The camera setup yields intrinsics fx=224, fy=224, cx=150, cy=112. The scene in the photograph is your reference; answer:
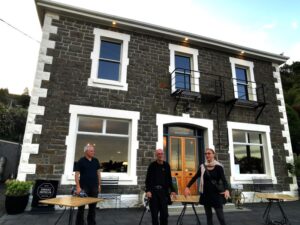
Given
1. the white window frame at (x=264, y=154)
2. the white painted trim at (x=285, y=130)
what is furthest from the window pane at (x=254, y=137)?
the white painted trim at (x=285, y=130)

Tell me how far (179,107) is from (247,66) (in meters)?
4.46

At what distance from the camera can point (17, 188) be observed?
6.03 meters

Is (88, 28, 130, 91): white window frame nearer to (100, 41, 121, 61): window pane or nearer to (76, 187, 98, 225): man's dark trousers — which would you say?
(100, 41, 121, 61): window pane

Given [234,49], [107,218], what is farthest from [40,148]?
[234,49]

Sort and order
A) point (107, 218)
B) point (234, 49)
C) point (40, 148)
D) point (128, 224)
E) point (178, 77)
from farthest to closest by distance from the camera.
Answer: point (234, 49) < point (178, 77) < point (40, 148) < point (107, 218) < point (128, 224)

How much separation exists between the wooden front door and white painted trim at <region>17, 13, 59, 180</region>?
15.4 ft

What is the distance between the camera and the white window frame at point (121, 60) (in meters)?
8.09

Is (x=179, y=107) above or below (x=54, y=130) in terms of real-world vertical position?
above

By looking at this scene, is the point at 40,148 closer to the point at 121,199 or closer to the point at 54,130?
the point at 54,130

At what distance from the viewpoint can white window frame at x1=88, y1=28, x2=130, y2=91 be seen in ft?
26.5

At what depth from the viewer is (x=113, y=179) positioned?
24.1ft

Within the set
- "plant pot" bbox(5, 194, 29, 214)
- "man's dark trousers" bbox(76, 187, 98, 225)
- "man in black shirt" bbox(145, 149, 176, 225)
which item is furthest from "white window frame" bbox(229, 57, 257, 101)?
"plant pot" bbox(5, 194, 29, 214)

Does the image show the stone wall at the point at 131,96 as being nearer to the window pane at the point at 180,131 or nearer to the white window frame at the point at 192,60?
the white window frame at the point at 192,60

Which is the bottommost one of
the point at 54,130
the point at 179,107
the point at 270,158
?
the point at 270,158
